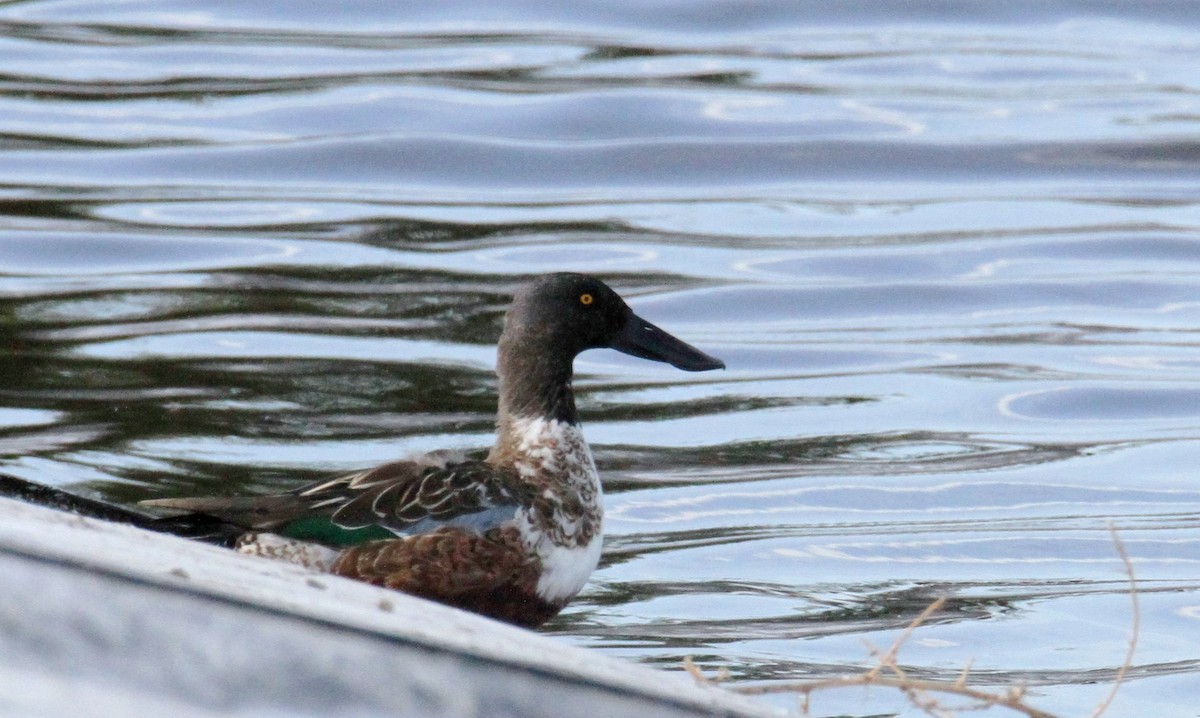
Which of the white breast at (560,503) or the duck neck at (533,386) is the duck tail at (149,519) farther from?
the duck neck at (533,386)

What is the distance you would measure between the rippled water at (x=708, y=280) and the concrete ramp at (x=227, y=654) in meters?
2.29

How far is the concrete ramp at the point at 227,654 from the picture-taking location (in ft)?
10.4

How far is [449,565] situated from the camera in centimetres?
594

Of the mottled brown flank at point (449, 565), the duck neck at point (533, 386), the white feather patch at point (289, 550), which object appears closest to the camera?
the white feather patch at point (289, 550)

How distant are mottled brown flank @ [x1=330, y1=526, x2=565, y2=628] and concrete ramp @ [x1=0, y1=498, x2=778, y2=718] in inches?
99.6

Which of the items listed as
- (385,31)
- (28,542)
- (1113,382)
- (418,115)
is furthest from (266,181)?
(28,542)

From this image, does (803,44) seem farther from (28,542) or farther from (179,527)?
(28,542)

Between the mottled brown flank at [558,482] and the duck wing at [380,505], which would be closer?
the duck wing at [380,505]

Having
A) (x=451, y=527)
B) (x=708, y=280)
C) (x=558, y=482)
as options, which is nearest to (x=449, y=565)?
(x=451, y=527)

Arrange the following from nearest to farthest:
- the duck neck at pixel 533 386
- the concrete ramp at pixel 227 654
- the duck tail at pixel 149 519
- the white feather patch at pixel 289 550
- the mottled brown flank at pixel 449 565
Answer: the concrete ramp at pixel 227 654
the duck tail at pixel 149 519
the white feather patch at pixel 289 550
the mottled brown flank at pixel 449 565
the duck neck at pixel 533 386

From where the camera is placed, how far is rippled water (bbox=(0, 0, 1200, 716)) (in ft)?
23.4

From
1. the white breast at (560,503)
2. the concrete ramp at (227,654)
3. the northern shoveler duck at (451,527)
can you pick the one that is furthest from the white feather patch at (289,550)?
the concrete ramp at (227,654)

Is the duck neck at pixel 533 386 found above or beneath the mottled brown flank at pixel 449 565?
above

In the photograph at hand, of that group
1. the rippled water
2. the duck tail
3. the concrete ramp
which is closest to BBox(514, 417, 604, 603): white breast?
the rippled water
